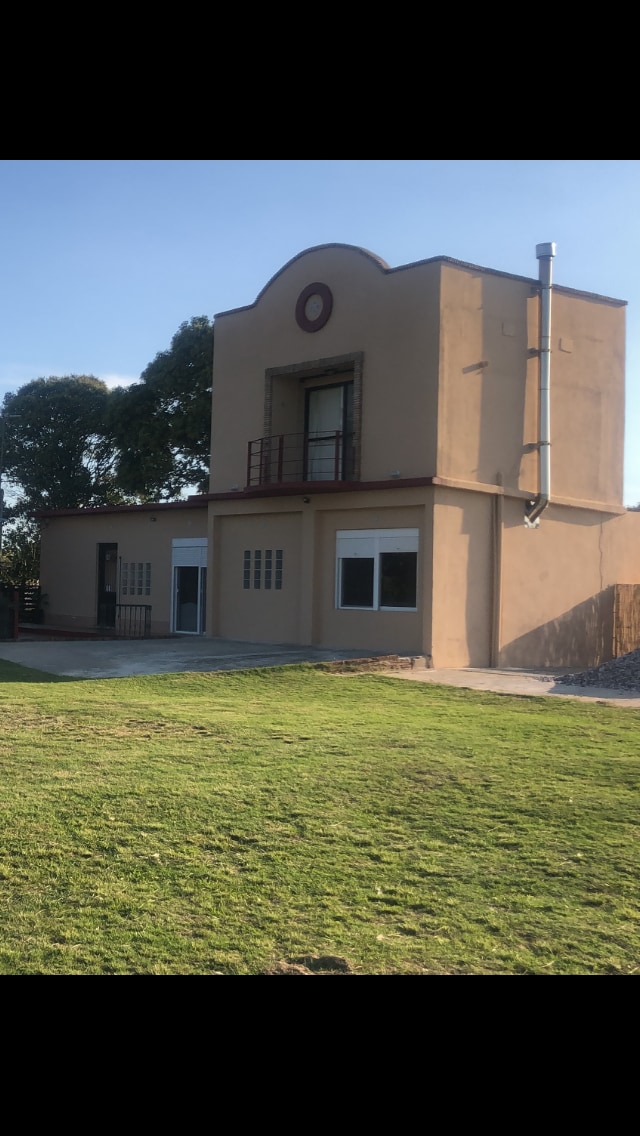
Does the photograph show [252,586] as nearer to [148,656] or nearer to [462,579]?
[148,656]

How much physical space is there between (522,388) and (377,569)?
187 inches

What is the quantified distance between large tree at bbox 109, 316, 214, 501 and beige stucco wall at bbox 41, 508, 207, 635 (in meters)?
8.14

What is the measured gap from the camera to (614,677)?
1586 centimetres

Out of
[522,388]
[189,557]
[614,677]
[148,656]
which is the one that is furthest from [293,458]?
[614,677]

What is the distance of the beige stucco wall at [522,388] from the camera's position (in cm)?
1922

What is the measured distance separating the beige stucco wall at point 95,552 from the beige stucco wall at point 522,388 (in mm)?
8095

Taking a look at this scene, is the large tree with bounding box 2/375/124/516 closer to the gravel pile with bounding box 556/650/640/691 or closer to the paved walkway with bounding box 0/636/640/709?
the paved walkway with bounding box 0/636/640/709

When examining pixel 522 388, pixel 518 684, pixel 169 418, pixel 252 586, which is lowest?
pixel 518 684

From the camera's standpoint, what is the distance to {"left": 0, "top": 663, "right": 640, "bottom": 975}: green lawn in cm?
480

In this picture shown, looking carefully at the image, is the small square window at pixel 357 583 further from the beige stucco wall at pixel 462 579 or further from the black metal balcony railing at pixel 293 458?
the black metal balcony railing at pixel 293 458

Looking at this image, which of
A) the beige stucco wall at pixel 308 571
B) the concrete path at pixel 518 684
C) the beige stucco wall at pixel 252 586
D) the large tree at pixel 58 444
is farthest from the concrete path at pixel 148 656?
the large tree at pixel 58 444
